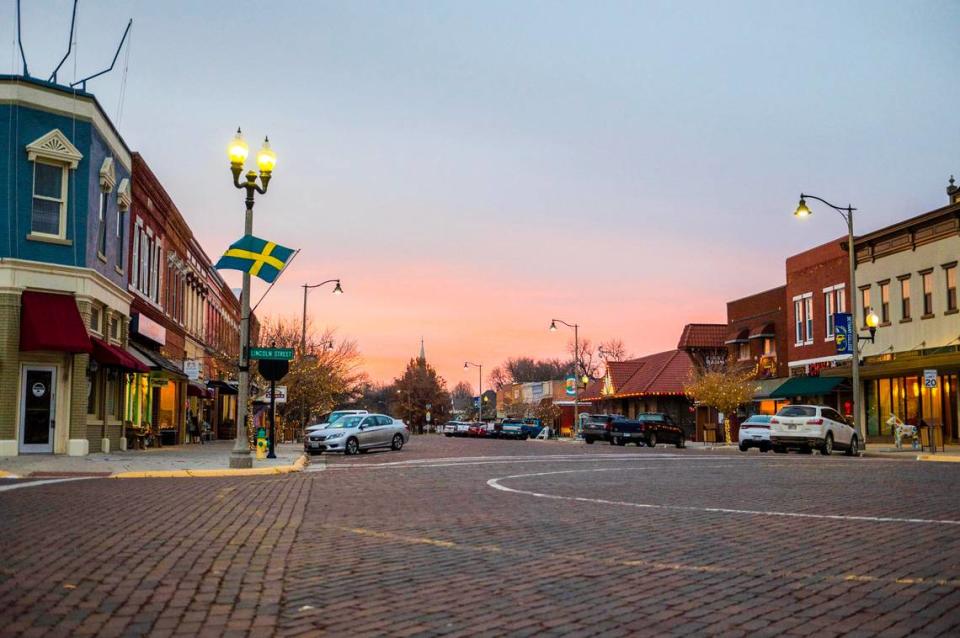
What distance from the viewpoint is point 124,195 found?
31672mm

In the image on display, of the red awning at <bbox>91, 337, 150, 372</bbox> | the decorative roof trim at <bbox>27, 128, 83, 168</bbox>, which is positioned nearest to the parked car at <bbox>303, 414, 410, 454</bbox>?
the red awning at <bbox>91, 337, 150, 372</bbox>

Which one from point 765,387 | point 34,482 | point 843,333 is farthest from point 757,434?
point 34,482

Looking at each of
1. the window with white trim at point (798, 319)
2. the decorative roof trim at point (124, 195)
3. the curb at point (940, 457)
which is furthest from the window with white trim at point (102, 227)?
the window with white trim at point (798, 319)

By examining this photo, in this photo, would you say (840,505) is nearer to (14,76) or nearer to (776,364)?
(14,76)

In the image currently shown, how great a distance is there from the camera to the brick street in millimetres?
6398

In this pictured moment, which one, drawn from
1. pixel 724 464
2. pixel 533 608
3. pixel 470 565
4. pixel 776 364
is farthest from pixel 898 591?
pixel 776 364

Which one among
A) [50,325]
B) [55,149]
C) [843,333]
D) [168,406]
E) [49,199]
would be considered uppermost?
[55,149]

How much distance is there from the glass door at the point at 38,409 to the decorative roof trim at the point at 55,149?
575cm

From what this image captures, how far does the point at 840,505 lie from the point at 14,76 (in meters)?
23.5

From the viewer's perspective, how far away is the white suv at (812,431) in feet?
111

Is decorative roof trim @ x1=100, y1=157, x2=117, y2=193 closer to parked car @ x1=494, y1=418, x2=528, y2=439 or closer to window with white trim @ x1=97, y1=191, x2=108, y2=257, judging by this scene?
window with white trim @ x1=97, y1=191, x2=108, y2=257

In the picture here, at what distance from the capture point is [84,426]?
90.9ft

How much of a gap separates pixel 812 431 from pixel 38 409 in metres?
24.7

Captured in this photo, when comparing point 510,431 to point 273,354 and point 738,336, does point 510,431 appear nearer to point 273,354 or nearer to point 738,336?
point 738,336
